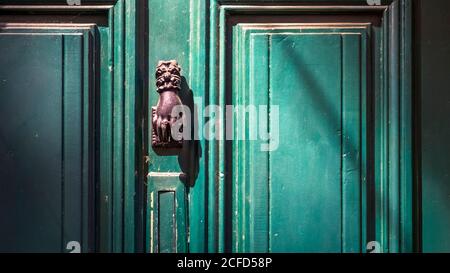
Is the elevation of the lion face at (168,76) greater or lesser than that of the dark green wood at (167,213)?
greater

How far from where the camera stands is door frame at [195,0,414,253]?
130 centimetres

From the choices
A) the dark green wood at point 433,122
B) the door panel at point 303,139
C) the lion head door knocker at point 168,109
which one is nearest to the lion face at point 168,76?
the lion head door knocker at point 168,109

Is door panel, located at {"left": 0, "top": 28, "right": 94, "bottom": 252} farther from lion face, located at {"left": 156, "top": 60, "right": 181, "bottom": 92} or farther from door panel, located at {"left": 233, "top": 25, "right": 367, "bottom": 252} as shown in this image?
door panel, located at {"left": 233, "top": 25, "right": 367, "bottom": 252}

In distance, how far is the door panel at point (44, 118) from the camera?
4.31 ft

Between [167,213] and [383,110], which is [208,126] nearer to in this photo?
[167,213]

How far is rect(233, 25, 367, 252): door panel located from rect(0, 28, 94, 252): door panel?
1.52 ft

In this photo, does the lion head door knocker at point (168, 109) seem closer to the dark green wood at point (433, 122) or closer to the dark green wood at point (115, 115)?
the dark green wood at point (115, 115)

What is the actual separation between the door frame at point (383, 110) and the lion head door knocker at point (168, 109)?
0.06m

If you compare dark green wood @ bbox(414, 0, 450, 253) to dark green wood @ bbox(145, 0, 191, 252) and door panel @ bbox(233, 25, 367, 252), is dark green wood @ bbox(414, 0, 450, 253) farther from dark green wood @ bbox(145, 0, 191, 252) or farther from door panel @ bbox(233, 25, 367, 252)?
dark green wood @ bbox(145, 0, 191, 252)

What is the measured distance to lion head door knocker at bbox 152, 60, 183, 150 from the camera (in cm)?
129

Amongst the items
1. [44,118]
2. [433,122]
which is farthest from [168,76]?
[433,122]

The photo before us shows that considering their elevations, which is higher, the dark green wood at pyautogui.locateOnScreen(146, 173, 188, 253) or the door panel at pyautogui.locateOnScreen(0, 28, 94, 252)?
the door panel at pyautogui.locateOnScreen(0, 28, 94, 252)

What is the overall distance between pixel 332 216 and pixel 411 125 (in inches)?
14.0

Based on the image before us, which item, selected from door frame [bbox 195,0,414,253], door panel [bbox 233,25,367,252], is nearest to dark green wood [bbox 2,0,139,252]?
door frame [bbox 195,0,414,253]
